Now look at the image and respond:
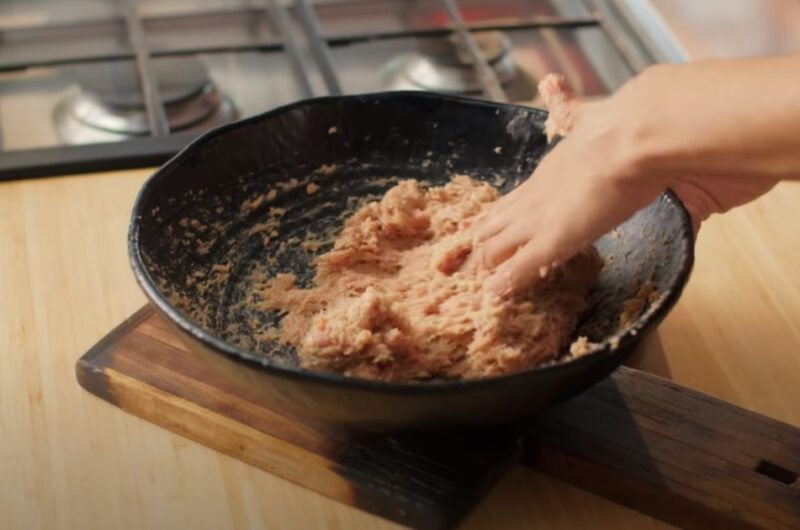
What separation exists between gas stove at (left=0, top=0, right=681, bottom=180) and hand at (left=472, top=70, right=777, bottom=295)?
1.83 feet

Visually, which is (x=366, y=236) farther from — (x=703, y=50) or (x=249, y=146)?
(x=703, y=50)

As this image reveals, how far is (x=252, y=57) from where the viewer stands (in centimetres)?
158

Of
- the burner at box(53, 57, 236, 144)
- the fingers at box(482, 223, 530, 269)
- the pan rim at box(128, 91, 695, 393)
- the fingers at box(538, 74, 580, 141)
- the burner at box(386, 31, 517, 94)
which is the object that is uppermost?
the burner at box(386, 31, 517, 94)

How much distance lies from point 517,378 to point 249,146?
48 centimetres

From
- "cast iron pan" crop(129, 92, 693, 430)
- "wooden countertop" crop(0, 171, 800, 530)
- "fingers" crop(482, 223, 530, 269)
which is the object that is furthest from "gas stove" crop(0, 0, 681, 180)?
"fingers" crop(482, 223, 530, 269)

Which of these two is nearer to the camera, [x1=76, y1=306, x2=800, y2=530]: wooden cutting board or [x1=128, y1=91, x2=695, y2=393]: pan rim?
[x1=128, y1=91, x2=695, y2=393]: pan rim

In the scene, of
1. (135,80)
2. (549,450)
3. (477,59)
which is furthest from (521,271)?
(135,80)

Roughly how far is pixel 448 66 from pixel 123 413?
2.55 feet

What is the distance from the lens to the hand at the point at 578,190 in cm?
79

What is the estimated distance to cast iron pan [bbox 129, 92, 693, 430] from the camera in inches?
29.7

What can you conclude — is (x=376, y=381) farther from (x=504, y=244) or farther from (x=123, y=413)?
(x=123, y=413)

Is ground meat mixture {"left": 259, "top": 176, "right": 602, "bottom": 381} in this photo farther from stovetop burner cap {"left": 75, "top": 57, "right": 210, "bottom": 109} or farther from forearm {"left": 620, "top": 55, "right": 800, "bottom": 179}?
stovetop burner cap {"left": 75, "top": 57, "right": 210, "bottom": 109}

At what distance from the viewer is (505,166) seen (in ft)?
3.75

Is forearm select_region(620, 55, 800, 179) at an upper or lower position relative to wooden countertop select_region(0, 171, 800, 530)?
upper
